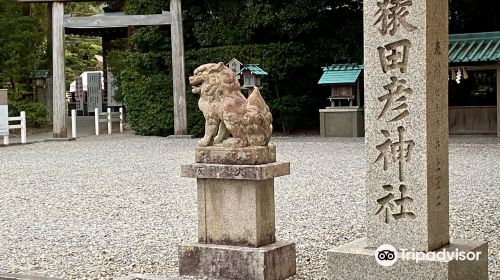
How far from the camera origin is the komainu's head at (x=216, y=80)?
5.66m

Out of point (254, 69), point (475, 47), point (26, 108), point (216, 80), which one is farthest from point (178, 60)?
point (216, 80)

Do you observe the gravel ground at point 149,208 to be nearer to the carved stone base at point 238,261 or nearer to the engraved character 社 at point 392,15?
the carved stone base at point 238,261

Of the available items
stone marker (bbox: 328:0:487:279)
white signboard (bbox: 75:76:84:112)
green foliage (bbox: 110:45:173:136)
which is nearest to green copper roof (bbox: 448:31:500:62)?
green foliage (bbox: 110:45:173:136)

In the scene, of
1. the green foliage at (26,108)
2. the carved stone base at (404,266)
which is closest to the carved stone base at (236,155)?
the carved stone base at (404,266)

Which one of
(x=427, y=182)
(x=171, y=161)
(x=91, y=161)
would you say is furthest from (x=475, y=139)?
(x=427, y=182)

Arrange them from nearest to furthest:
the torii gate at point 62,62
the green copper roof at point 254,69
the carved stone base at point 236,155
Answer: the carved stone base at point 236,155, the green copper roof at point 254,69, the torii gate at point 62,62

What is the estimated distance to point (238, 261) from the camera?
544cm

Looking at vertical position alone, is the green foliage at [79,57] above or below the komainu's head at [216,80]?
above

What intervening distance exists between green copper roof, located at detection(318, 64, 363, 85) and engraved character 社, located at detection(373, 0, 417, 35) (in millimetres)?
15029

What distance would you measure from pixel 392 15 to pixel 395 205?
1.14 metres

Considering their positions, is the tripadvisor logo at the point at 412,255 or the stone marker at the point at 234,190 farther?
the stone marker at the point at 234,190

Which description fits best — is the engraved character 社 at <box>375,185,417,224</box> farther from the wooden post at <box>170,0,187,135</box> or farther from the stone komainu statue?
the wooden post at <box>170,0,187,135</box>

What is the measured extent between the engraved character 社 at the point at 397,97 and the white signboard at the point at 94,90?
31166 millimetres

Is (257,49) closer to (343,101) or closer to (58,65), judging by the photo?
(343,101)
